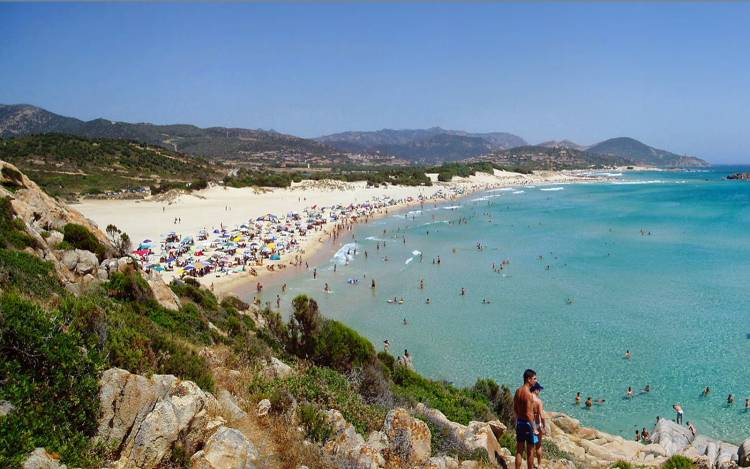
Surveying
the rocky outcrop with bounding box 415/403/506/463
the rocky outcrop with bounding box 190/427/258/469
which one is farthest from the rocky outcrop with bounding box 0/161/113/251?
the rocky outcrop with bounding box 415/403/506/463

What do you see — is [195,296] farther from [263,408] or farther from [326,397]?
[263,408]

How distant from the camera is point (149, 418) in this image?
4465 mm

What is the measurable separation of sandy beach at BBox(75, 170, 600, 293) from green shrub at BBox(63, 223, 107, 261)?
11.3m

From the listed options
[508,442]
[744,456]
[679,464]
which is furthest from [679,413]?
[508,442]

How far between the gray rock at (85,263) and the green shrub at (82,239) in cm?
133

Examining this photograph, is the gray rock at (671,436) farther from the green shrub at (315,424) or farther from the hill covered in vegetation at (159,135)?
the hill covered in vegetation at (159,135)

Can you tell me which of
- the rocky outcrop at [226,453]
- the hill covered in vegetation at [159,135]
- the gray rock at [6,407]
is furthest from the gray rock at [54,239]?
the hill covered in vegetation at [159,135]

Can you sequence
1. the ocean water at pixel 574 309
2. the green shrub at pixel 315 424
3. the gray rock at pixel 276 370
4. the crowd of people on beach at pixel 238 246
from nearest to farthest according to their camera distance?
the green shrub at pixel 315 424 < the gray rock at pixel 276 370 < the ocean water at pixel 574 309 < the crowd of people on beach at pixel 238 246

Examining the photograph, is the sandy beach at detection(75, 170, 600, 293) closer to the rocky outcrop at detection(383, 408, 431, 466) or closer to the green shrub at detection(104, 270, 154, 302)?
the green shrub at detection(104, 270, 154, 302)

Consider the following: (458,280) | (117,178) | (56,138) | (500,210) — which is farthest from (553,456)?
(56,138)

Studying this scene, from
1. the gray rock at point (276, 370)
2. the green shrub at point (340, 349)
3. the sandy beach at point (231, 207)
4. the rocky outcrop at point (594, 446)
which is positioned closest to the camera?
the gray rock at point (276, 370)

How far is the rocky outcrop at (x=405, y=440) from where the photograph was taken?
5.73 metres

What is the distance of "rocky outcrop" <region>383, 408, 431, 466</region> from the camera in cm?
573

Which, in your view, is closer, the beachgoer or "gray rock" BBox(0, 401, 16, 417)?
"gray rock" BBox(0, 401, 16, 417)
